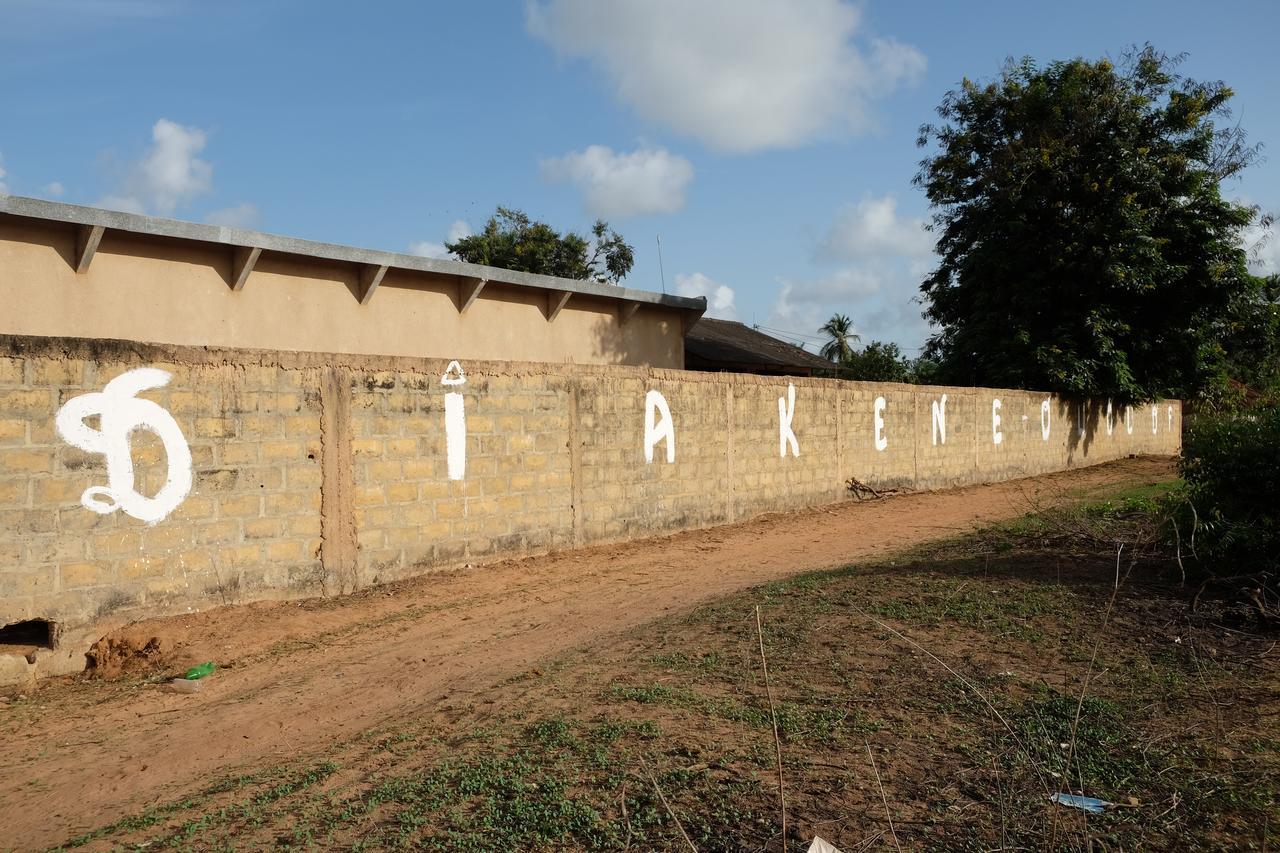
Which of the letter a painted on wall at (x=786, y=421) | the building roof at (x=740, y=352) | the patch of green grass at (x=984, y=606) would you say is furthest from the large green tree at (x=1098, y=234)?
the patch of green grass at (x=984, y=606)

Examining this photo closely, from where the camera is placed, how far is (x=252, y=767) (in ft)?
14.9

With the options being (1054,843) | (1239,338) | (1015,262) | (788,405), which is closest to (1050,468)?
(1015,262)

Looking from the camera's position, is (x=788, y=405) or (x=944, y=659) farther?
(x=788, y=405)

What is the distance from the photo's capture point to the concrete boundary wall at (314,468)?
21.0 ft

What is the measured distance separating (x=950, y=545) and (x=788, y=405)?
421cm

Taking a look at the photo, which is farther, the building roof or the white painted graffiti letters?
the building roof

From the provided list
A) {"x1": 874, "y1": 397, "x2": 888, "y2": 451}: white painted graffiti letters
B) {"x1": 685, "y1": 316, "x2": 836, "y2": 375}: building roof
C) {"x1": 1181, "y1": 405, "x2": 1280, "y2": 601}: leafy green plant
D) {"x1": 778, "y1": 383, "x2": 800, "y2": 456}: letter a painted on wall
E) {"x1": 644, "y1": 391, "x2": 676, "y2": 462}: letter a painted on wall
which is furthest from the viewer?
{"x1": 685, "y1": 316, "x2": 836, "y2": 375}: building roof

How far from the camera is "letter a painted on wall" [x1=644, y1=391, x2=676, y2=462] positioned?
11.5 m

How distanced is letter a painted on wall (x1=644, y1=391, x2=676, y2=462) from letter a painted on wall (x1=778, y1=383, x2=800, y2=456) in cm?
264

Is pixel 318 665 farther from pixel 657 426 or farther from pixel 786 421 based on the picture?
pixel 786 421

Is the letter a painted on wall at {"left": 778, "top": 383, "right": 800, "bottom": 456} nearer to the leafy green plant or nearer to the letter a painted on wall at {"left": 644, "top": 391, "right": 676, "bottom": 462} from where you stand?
the letter a painted on wall at {"left": 644, "top": 391, "right": 676, "bottom": 462}

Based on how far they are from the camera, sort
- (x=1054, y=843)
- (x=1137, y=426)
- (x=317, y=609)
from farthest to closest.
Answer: (x=1137, y=426)
(x=317, y=609)
(x=1054, y=843)

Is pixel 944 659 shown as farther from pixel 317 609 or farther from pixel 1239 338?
pixel 1239 338

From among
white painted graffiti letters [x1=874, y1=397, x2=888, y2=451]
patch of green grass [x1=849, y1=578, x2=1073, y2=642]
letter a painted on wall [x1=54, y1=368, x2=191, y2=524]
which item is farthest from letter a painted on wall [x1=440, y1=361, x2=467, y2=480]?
white painted graffiti letters [x1=874, y1=397, x2=888, y2=451]
